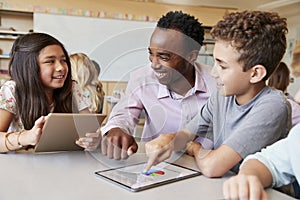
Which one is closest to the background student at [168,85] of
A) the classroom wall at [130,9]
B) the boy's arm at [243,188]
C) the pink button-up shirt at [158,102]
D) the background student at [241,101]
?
the pink button-up shirt at [158,102]

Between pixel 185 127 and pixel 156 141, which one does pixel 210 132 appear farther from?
pixel 156 141

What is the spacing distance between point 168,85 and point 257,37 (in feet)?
1.07

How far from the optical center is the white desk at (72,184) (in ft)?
1.87

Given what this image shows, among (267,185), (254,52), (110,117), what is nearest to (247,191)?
(267,185)

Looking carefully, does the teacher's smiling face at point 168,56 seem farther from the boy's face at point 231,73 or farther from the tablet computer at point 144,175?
the tablet computer at point 144,175

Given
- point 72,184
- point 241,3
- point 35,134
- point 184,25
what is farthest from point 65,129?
point 241,3

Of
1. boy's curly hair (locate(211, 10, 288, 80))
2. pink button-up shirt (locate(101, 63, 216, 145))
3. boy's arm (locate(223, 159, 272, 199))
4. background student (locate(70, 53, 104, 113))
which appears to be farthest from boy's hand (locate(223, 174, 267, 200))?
background student (locate(70, 53, 104, 113))

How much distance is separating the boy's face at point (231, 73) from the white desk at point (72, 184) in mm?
226

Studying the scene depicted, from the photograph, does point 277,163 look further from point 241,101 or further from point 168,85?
point 168,85

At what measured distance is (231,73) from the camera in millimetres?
830

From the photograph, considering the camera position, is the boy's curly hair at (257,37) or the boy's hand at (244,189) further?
the boy's curly hair at (257,37)

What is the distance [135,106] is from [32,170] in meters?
0.45

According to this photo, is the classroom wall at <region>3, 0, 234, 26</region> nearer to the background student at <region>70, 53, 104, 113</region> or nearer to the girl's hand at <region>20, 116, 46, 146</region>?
the background student at <region>70, 53, 104, 113</region>

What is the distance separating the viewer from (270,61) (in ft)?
2.79
